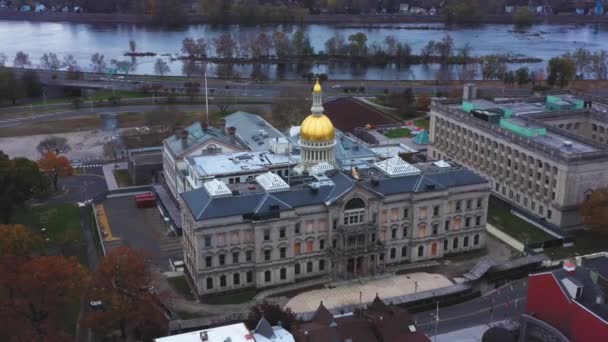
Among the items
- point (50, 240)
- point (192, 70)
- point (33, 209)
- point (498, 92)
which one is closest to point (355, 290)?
point (50, 240)

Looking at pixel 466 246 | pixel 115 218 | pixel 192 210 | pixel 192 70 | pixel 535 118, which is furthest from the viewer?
pixel 192 70

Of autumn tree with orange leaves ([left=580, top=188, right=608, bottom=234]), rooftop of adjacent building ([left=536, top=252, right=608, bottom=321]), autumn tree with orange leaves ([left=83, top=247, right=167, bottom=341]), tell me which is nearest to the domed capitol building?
autumn tree with orange leaves ([left=83, top=247, right=167, bottom=341])

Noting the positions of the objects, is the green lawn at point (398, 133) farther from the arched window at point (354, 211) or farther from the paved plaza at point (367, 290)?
the paved plaza at point (367, 290)

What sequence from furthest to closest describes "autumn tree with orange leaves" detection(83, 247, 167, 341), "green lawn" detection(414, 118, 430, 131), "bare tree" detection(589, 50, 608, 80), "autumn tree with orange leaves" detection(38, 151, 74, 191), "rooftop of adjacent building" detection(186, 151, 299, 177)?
"bare tree" detection(589, 50, 608, 80)
"green lawn" detection(414, 118, 430, 131)
"autumn tree with orange leaves" detection(38, 151, 74, 191)
"rooftop of adjacent building" detection(186, 151, 299, 177)
"autumn tree with orange leaves" detection(83, 247, 167, 341)

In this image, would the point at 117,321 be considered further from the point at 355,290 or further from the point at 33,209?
the point at 33,209

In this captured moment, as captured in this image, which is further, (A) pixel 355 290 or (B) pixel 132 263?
(A) pixel 355 290

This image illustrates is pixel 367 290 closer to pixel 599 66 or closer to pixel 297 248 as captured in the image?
pixel 297 248

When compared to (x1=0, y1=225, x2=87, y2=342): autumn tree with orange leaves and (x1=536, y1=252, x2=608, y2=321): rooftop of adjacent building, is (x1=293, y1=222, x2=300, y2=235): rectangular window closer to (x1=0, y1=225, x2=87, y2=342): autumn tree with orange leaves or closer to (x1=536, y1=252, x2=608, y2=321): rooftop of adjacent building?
(x1=0, y1=225, x2=87, y2=342): autumn tree with orange leaves
